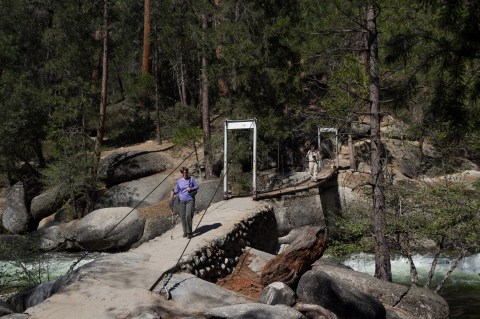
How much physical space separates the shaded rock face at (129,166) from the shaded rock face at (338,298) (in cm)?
1731

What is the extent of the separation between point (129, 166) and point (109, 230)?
8199 mm

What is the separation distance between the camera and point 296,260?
890 centimetres

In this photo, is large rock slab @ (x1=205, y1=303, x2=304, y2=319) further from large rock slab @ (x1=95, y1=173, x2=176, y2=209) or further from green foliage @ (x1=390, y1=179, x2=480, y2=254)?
large rock slab @ (x1=95, y1=173, x2=176, y2=209)

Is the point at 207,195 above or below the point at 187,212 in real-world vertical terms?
below

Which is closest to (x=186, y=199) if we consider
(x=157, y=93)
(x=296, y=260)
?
(x=296, y=260)

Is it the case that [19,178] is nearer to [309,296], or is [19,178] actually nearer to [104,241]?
[104,241]

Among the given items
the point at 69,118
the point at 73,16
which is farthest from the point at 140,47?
the point at 69,118

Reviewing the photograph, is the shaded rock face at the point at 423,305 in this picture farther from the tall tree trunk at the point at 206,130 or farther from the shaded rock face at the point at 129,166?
the shaded rock face at the point at 129,166

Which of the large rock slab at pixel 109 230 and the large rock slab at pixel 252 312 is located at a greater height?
the large rock slab at pixel 252 312

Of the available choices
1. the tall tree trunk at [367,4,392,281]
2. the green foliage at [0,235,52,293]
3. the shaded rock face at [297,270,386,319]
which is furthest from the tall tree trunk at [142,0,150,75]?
the shaded rock face at [297,270,386,319]

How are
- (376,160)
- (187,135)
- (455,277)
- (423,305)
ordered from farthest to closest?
(187,135), (455,277), (376,160), (423,305)

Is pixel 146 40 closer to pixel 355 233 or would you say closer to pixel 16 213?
pixel 16 213

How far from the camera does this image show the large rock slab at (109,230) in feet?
55.5

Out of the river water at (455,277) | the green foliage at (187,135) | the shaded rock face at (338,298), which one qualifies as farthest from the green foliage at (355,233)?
the green foliage at (187,135)
